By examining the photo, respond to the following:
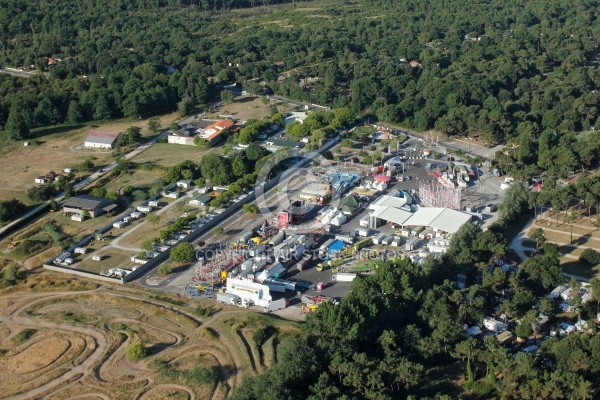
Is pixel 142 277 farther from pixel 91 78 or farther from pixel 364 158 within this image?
pixel 91 78

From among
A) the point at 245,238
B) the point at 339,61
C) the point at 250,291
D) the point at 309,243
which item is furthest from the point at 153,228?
the point at 339,61

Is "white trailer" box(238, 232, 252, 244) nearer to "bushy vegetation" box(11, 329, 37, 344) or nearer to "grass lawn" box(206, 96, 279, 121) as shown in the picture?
"bushy vegetation" box(11, 329, 37, 344)

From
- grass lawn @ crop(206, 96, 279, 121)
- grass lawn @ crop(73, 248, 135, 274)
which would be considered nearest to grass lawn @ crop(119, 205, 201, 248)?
grass lawn @ crop(73, 248, 135, 274)

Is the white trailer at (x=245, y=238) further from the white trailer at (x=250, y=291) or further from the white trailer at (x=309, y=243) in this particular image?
the white trailer at (x=250, y=291)

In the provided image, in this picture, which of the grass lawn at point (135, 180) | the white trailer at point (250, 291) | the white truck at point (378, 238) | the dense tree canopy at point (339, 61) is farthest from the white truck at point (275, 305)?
the dense tree canopy at point (339, 61)

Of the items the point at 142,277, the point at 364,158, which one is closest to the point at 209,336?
the point at 142,277

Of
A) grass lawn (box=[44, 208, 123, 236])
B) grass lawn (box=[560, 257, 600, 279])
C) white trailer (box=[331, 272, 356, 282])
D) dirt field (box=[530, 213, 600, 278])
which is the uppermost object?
grass lawn (box=[44, 208, 123, 236])

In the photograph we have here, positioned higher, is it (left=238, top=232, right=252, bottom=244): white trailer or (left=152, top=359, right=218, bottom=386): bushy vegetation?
(left=238, top=232, right=252, bottom=244): white trailer
